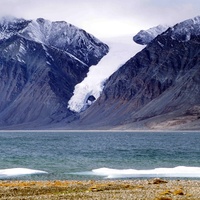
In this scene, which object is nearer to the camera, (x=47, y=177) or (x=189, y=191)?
(x=189, y=191)

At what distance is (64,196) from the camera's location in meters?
27.6

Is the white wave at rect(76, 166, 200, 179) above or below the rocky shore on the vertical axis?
below

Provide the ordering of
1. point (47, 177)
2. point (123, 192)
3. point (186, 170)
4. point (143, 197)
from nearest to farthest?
point (143, 197)
point (123, 192)
point (47, 177)
point (186, 170)

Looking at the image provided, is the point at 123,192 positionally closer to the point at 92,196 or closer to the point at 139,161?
the point at 92,196

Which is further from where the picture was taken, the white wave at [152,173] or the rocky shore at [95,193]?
the white wave at [152,173]

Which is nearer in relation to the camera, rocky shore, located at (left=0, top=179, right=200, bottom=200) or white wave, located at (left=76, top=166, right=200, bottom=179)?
rocky shore, located at (left=0, top=179, right=200, bottom=200)

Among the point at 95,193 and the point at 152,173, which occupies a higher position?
the point at 95,193

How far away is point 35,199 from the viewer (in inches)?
1049

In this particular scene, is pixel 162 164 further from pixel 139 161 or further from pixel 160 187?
pixel 160 187

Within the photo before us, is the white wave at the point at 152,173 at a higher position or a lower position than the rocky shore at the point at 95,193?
lower

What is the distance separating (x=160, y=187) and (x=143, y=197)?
6391mm

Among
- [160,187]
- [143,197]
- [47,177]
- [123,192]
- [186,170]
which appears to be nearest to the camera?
[143,197]

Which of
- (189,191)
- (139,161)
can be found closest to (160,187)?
(189,191)

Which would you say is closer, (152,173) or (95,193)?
(95,193)
